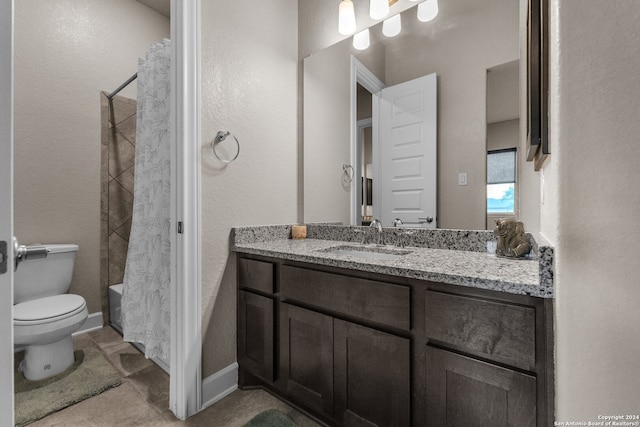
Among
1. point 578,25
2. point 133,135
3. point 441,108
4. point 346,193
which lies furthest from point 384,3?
point 133,135

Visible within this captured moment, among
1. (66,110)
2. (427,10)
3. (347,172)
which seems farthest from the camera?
(66,110)

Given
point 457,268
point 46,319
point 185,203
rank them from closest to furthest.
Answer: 1. point 457,268
2. point 185,203
3. point 46,319

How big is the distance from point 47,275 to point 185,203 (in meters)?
1.54

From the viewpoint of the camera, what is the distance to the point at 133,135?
8.80 feet

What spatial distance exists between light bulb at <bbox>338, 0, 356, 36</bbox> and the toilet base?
2564 millimetres

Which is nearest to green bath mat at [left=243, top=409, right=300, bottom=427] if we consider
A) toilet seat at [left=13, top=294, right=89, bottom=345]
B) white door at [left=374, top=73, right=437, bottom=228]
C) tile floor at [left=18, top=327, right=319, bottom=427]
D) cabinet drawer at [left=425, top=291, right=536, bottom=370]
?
tile floor at [left=18, top=327, right=319, bottom=427]

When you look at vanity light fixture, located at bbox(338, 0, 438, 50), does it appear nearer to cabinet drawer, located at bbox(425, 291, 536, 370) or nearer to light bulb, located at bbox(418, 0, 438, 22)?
light bulb, located at bbox(418, 0, 438, 22)

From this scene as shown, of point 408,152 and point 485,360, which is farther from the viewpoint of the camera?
point 408,152

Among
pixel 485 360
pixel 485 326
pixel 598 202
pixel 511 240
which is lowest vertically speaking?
pixel 485 360

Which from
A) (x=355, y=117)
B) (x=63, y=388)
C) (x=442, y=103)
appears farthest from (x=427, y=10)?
(x=63, y=388)

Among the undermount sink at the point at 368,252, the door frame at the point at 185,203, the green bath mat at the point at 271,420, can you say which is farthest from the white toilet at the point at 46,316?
the undermount sink at the point at 368,252

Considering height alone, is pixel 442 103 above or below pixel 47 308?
above

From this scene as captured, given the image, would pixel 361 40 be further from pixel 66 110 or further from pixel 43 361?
pixel 43 361

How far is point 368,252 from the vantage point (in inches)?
62.4
